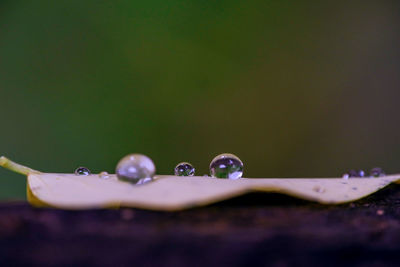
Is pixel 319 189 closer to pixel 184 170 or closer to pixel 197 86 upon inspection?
pixel 184 170

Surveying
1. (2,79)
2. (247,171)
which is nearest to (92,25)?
(2,79)

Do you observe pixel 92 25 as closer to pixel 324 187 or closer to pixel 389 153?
pixel 389 153

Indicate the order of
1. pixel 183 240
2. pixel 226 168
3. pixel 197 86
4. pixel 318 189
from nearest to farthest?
pixel 183 240, pixel 318 189, pixel 226 168, pixel 197 86

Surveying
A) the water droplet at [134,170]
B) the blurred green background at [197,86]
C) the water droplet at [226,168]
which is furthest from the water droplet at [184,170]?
the blurred green background at [197,86]

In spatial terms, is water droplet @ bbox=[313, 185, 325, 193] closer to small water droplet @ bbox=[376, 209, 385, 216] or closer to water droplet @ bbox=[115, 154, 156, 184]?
small water droplet @ bbox=[376, 209, 385, 216]

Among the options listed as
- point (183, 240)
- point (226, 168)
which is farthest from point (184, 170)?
point (183, 240)

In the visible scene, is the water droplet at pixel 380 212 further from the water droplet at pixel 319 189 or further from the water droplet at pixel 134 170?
the water droplet at pixel 134 170
